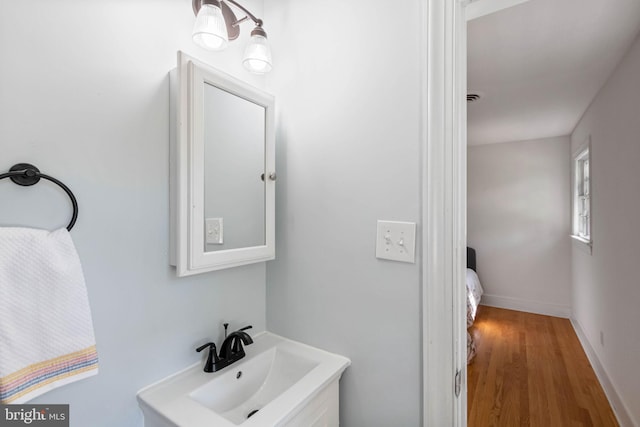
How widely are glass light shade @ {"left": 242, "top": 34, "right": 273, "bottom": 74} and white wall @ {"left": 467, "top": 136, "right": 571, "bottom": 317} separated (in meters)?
4.06

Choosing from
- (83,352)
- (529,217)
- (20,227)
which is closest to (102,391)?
(83,352)

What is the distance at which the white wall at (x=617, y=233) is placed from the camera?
177 cm

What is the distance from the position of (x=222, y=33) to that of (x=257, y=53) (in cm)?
17

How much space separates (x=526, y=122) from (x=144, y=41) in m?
3.67

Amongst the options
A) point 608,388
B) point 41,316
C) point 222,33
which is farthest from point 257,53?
point 608,388

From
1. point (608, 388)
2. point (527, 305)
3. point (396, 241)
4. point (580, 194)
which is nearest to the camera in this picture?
point (396, 241)

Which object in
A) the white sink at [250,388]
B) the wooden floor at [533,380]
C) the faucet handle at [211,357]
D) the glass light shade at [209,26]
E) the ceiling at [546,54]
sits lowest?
the wooden floor at [533,380]

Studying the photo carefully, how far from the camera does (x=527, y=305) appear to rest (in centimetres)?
400

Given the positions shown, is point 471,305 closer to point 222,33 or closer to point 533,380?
point 533,380

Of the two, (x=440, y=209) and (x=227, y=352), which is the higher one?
(x=440, y=209)

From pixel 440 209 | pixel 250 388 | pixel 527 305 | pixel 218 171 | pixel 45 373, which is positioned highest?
pixel 218 171

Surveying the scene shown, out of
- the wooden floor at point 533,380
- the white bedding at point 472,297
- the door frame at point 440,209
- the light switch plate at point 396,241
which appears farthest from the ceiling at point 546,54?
the wooden floor at point 533,380

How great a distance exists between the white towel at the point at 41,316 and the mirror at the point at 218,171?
0.27 m

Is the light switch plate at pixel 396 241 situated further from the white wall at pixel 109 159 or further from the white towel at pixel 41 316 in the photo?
the white towel at pixel 41 316
